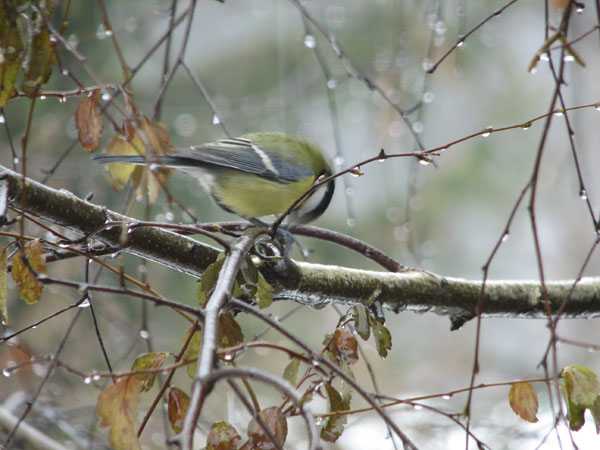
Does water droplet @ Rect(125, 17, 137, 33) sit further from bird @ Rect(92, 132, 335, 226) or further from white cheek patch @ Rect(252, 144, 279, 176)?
white cheek patch @ Rect(252, 144, 279, 176)

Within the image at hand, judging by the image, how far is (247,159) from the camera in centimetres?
289

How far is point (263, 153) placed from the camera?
9.82 feet

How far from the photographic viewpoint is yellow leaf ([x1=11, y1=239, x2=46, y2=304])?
124 cm

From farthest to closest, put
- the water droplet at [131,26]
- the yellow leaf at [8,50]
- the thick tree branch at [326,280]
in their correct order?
the water droplet at [131,26] → the thick tree branch at [326,280] → the yellow leaf at [8,50]

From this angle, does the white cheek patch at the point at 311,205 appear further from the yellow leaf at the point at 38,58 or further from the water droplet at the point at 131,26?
the yellow leaf at the point at 38,58

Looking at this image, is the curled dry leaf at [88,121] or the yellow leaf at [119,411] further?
the curled dry leaf at [88,121]

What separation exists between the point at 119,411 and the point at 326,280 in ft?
2.87

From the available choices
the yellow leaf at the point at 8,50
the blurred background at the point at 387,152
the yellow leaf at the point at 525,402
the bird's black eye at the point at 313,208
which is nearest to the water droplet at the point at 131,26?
the blurred background at the point at 387,152

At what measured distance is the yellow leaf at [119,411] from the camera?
1065 millimetres

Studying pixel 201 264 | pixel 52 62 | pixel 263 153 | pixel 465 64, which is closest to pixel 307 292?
pixel 201 264

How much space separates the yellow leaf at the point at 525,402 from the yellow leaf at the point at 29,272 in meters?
1.01

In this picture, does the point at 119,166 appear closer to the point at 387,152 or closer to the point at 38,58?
the point at 38,58

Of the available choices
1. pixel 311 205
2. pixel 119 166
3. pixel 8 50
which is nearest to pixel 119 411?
pixel 8 50

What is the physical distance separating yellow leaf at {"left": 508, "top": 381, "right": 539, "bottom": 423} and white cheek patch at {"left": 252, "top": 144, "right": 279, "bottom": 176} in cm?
172
